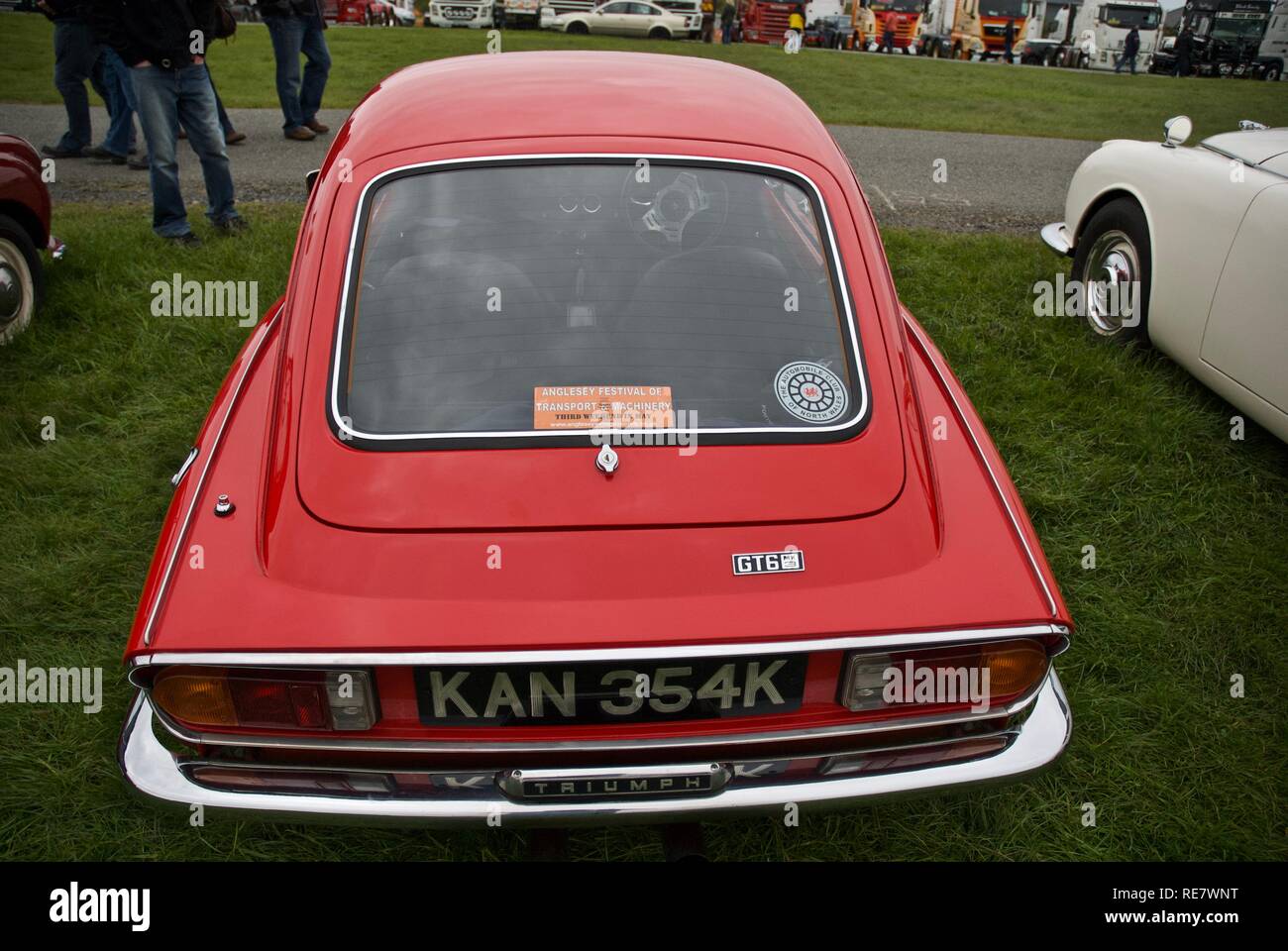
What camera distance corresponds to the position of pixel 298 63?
7809mm

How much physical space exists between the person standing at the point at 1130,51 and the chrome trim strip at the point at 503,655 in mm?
28116

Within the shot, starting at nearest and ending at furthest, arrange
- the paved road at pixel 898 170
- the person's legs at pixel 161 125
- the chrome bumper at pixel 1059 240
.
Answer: the chrome bumper at pixel 1059 240 < the person's legs at pixel 161 125 < the paved road at pixel 898 170

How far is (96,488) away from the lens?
365 centimetres

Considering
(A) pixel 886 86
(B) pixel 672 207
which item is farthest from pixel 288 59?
(A) pixel 886 86

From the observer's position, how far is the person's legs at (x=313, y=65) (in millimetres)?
7652

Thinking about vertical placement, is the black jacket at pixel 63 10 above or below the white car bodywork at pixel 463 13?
below

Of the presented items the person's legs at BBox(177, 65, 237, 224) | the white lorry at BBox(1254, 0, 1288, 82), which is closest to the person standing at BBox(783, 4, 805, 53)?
the white lorry at BBox(1254, 0, 1288, 82)

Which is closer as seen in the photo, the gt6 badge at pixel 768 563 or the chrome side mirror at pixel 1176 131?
the gt6 badge at pixel 768 563

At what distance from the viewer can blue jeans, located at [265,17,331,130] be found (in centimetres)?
747

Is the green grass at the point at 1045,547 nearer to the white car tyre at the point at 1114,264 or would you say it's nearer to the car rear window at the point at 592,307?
the white car tyre at the point at 1114,264

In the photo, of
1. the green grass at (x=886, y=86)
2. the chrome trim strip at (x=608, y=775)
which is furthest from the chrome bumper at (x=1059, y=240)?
the green grass at (x=886, y=86)

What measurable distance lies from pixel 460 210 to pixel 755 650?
1.26 meters

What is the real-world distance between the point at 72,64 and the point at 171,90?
2.54 meters

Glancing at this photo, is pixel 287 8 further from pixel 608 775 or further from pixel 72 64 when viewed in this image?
pixel 608 775
